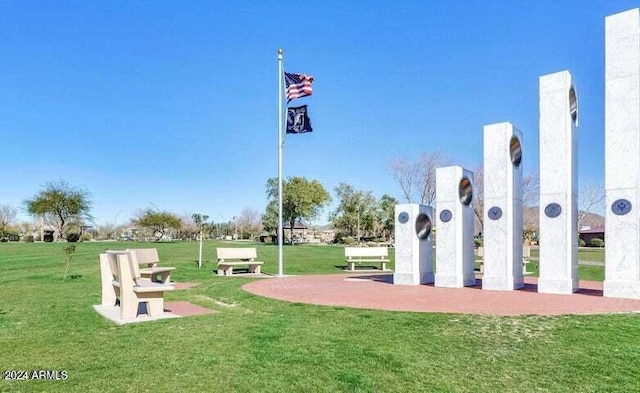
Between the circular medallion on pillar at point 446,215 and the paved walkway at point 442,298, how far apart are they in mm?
1883

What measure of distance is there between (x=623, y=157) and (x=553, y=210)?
5.95ft

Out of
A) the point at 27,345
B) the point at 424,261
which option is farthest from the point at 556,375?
the point at 424,261

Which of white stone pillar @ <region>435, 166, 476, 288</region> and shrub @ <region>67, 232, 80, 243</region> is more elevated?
white stone pillar @ <region>435, 166, 476, 288</region>

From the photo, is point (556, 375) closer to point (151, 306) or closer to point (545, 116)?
point (151, 306)

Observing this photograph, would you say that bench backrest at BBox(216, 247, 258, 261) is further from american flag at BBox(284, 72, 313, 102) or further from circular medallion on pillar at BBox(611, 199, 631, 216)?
circular medallion on pillar at BBox(611, 199, 631, 216)

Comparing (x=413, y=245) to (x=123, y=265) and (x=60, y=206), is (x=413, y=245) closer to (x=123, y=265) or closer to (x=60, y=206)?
(x=123, y=265)

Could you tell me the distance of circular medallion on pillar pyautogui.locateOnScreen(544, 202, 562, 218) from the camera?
10875mm

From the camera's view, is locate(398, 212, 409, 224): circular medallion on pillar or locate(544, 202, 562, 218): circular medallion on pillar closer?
locate(544, 202, 562, 218): circular medallion on pillar

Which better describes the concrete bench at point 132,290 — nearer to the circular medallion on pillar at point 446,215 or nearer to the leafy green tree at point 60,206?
the circular medallion on pillar at point 446,215

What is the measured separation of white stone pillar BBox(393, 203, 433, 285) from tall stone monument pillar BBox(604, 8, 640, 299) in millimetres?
4705

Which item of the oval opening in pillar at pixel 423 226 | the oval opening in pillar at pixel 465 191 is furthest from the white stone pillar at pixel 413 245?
the oval opening in pillar at pixel 465 191

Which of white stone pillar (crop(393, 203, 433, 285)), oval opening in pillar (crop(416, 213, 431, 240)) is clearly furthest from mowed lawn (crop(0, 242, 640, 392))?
oval opening in pillar (crop(416, 213, 431, 240))

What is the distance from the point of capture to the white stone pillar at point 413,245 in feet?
43.7

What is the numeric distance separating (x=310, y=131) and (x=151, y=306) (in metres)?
9.22
